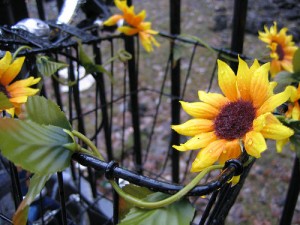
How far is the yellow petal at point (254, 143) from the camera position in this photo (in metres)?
0.33

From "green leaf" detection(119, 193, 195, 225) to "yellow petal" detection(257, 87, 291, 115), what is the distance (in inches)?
5.4

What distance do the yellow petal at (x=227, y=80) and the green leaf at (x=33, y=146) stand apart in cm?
21

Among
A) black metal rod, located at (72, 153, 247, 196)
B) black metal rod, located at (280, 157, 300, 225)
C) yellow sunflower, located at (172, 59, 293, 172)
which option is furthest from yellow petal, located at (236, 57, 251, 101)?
black metal rod, located at (280, 157, 300, 225)

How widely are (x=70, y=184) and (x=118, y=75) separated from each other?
1389 millimetres

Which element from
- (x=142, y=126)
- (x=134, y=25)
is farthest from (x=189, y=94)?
(x=134, y=25)

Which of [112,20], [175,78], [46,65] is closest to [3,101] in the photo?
[46,65]

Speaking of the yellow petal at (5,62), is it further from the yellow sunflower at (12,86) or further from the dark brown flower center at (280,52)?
the dark brown flower center at (280,52)

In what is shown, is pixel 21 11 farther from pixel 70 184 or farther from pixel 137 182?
pixel 137 182

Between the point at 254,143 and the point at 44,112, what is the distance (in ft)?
0.75

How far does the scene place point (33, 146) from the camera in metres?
0.31

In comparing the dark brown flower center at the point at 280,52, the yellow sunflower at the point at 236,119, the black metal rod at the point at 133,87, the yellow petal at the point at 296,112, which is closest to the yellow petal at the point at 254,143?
the yellow sunflower at the point at 236,119

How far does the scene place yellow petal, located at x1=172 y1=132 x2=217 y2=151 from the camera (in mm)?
382

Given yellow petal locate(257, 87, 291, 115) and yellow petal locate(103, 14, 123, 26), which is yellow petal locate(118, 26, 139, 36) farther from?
yellow petal locate(257, 87, 291, 115)

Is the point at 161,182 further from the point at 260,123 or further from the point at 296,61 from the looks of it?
the point at 296,61
